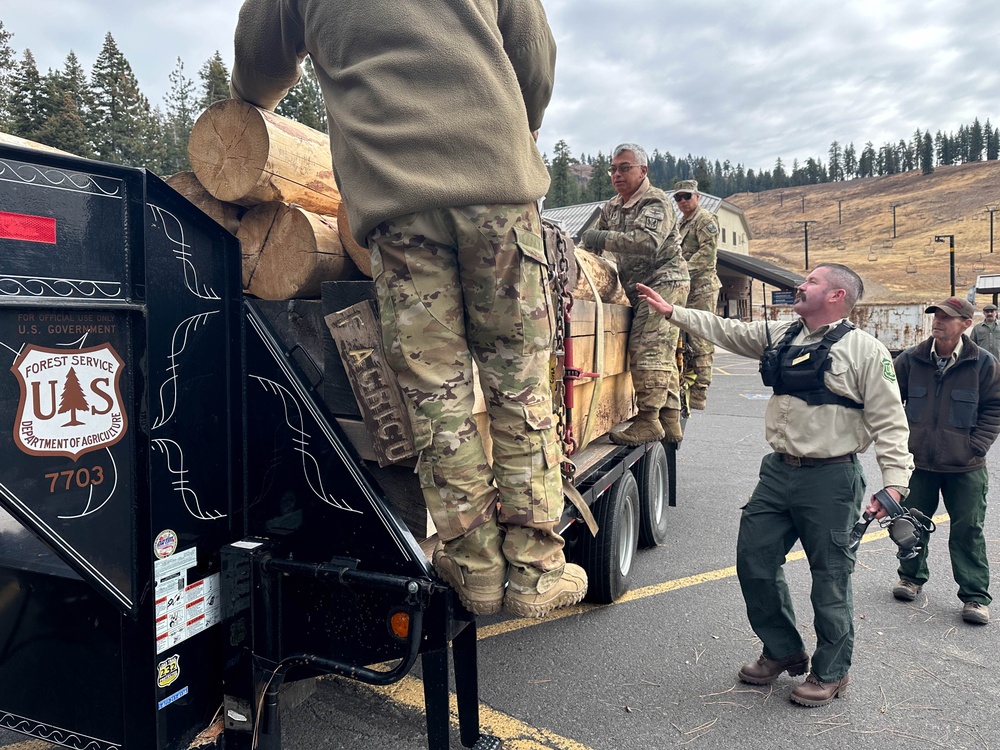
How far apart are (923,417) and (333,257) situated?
13.4 ft

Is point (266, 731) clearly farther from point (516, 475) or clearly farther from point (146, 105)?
point (146, 105)

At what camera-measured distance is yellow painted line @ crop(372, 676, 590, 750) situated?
9.50ft

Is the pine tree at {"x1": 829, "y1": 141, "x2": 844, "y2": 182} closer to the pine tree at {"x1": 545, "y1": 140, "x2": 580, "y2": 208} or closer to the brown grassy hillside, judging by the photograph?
the brown grassy hillside

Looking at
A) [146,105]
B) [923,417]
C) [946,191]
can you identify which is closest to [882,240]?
[946,191]

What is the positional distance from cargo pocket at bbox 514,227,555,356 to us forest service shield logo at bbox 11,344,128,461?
111 cm

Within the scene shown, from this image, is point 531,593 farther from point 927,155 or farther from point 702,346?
point 927,155

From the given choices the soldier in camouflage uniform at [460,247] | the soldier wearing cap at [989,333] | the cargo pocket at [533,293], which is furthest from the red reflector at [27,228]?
the soldier wearing cap at [989,333]

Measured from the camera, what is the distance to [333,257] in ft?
8.50

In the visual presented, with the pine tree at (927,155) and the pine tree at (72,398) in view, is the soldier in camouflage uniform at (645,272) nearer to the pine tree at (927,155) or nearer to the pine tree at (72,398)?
the pine tree at (72,398)

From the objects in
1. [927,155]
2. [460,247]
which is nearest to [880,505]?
[460,247]

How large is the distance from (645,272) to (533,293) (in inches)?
115

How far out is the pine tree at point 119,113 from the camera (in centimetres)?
4184

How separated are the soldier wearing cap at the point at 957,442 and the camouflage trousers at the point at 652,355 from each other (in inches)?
64.4

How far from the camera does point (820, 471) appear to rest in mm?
3291
